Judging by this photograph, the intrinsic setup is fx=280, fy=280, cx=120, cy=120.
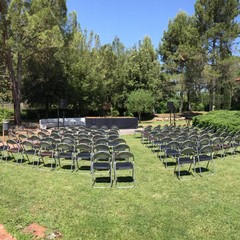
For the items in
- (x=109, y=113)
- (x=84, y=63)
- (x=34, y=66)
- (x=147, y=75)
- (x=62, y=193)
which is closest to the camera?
(x=62, y=193)

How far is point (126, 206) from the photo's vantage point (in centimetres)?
511

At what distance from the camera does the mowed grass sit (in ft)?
13.7

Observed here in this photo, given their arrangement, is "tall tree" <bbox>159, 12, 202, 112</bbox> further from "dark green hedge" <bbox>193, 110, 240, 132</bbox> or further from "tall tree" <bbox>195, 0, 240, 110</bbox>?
"dark green hedge" <bbox>193, 110, 240, 132</bbox>

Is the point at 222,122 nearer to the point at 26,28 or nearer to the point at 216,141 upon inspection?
the point at 216,141

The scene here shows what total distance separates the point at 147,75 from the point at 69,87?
8.45 m

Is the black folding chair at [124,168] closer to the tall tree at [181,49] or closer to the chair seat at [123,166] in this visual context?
the chair seat at [123,166]

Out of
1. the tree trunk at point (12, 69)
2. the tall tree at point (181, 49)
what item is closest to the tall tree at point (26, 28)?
the tree trunk at point (12, 69)

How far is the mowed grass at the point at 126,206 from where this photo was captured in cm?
417

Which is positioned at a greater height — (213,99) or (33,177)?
(213,99)

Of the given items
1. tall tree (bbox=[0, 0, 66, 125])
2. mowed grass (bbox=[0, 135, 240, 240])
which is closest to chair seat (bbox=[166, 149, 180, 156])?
mowed grass (bbox=[0, 135, 240, 240])

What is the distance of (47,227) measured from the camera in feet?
14.0

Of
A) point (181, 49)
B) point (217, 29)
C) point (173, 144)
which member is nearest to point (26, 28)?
point (173, 144)

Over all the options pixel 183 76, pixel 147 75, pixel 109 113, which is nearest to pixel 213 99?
pixel 183 76

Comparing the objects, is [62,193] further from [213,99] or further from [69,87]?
[213,99]
